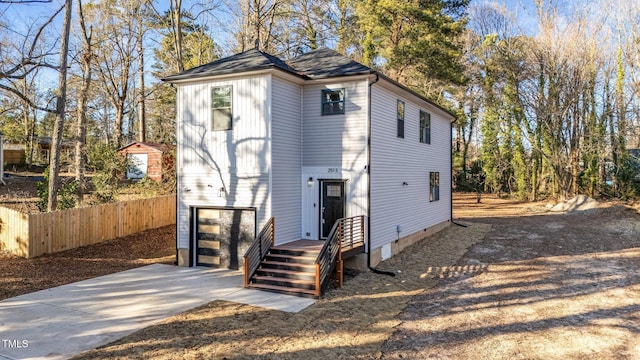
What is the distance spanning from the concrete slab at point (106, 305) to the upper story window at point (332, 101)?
5.57 metres

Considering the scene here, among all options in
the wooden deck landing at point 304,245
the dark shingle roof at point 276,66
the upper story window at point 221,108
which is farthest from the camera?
the upper story window at point 221,108

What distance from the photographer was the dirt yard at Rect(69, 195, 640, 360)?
6.47 metres

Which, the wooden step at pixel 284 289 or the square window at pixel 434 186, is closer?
the wooden step at pixel 284 289

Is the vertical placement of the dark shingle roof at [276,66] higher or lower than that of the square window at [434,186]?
higher

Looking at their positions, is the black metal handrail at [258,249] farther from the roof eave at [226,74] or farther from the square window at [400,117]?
the square window at [400,117]

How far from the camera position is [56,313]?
793cm

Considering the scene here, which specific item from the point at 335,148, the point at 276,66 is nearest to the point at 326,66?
the point at 276,66

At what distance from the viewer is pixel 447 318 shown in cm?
806

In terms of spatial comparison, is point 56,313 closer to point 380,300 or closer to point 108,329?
point 108,329

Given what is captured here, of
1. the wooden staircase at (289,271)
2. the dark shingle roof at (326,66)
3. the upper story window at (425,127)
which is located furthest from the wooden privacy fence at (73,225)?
the upper story window at (425,127)

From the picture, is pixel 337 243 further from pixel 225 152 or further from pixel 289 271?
pixel 225 152

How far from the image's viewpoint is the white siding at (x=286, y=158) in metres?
11.4

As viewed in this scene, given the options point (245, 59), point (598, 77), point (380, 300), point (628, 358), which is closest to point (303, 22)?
point (245, 59)

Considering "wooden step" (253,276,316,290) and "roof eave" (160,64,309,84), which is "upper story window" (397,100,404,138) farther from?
"wooden step" (253,276,316,290)
